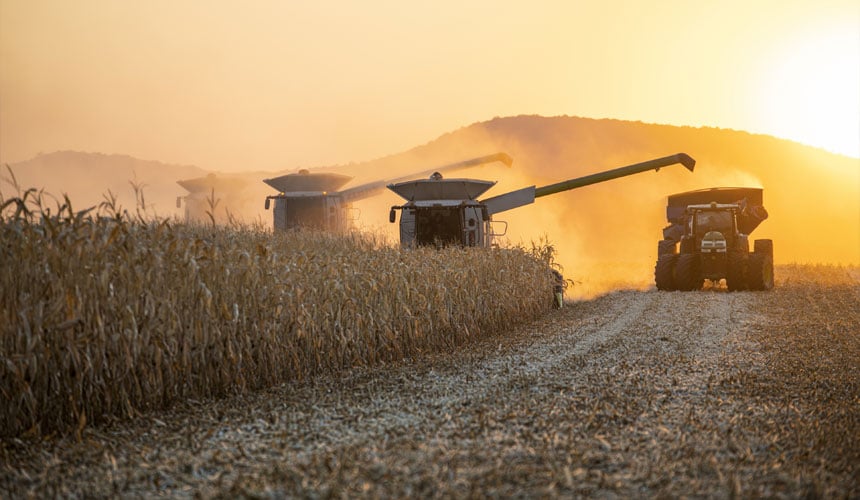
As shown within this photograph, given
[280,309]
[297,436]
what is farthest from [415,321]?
[297,436]

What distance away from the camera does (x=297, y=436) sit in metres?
6.17

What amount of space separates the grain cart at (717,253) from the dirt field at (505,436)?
9.90 m

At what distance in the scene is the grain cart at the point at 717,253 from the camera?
19875mm

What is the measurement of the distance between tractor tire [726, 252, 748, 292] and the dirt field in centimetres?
989

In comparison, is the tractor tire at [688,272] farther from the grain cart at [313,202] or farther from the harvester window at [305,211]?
the harvester window at [305,211]

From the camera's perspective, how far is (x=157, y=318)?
7.07m

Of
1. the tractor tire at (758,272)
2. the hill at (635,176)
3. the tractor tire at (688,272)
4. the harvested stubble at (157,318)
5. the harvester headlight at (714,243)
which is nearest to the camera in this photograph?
the harvested stubble at (157,318)

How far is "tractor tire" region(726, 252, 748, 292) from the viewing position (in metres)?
19.9

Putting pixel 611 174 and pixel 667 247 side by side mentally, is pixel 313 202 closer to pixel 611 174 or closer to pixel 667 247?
pixel 611 174

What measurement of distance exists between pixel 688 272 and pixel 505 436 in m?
15.4

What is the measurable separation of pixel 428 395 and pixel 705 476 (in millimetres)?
3051

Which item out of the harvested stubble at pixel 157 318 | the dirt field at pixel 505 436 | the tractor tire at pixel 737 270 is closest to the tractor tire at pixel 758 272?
the tractor tire at pixel 737 270

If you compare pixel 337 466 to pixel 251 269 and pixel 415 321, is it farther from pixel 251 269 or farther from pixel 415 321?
pixel 415 321

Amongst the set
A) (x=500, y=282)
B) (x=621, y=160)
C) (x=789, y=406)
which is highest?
(x=621, y=160)
